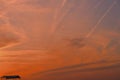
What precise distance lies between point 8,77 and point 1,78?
2.65 feet

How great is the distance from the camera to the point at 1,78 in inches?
1041

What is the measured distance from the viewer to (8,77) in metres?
26.7

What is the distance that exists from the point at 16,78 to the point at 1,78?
2.07 meters

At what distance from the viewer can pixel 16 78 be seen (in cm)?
2786

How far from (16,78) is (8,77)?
142cm
